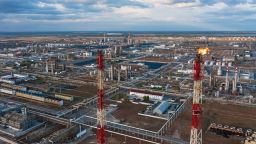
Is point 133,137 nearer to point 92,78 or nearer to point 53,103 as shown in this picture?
point 53,103

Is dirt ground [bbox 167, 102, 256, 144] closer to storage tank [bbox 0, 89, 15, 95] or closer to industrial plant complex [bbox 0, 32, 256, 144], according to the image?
industrial plant complex [bbox 0, 32, 256, 144]

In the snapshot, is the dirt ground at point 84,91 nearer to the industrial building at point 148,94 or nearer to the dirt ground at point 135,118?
the industrial building at point 148,94

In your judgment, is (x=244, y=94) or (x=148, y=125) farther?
(x=244, y=94)

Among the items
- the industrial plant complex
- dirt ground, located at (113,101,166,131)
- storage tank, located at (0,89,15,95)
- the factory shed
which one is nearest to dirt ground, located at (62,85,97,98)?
the industrial plant complex

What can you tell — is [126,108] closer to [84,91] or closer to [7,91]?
[84,91]

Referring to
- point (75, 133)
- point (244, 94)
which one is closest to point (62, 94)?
point (75, 133)

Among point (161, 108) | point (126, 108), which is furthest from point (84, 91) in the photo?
point (161, 108)

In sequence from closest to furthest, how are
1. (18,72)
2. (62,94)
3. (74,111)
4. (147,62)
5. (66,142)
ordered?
(66,142)
(74,111)
(62,94)
(18,72)
(147,62)

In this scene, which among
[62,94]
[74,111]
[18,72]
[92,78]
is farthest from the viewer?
[18,72]
